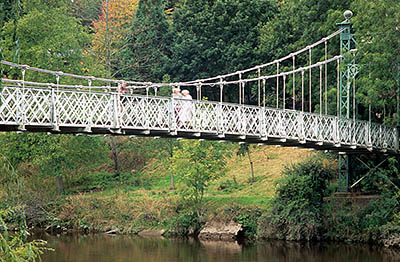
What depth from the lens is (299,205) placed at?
→ 85.6ft

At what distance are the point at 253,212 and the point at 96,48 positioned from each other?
19.9 metres

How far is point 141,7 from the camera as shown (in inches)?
1753

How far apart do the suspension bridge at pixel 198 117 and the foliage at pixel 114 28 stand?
15.3 meters

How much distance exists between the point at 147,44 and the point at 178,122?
74.8 feet

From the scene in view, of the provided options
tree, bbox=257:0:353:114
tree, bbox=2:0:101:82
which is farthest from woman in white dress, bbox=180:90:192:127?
tree, bbox=2:0:101:82

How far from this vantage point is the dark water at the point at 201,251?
23062mm

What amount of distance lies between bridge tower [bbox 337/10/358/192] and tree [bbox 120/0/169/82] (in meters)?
16.6

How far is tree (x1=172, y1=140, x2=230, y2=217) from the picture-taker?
92.9 feet

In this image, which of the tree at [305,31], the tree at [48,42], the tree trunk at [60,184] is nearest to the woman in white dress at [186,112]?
the tree at [305,31]

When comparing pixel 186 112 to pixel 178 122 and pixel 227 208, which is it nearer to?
pixel 178 122

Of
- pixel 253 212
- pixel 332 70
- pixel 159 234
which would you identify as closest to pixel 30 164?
pixel 159 234

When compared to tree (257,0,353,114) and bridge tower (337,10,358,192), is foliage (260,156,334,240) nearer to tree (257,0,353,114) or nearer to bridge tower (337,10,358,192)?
bridge tower (337,10,358,192)

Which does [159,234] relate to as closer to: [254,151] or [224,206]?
[224,206]

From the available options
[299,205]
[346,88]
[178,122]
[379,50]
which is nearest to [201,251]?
[299,205]
